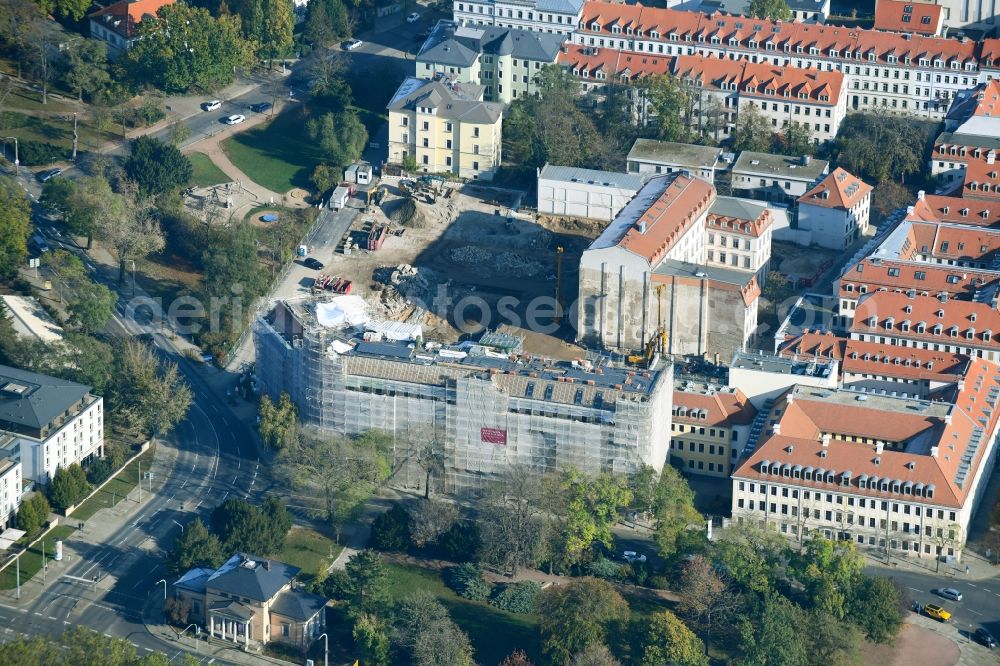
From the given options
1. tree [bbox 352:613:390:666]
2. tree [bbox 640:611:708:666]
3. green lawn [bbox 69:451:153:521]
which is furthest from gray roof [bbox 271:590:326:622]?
tree [bbox 640:611:708:666]

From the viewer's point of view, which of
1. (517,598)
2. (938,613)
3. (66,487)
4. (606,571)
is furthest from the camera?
(66,487)

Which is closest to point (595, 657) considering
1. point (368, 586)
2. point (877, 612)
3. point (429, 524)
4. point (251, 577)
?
point (368, 586)

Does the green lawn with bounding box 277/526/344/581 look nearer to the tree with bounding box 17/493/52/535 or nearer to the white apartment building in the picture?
the tree with bounding box 17/493/52/535

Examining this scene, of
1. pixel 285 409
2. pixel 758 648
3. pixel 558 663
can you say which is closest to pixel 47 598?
pixel 285 409

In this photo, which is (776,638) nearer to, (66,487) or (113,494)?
(113,494)

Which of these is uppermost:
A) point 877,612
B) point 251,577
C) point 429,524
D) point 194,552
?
point 429,524

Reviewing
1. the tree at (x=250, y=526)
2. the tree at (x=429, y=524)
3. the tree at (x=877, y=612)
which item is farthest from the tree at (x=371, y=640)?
the tree at (x=877, y=612)
